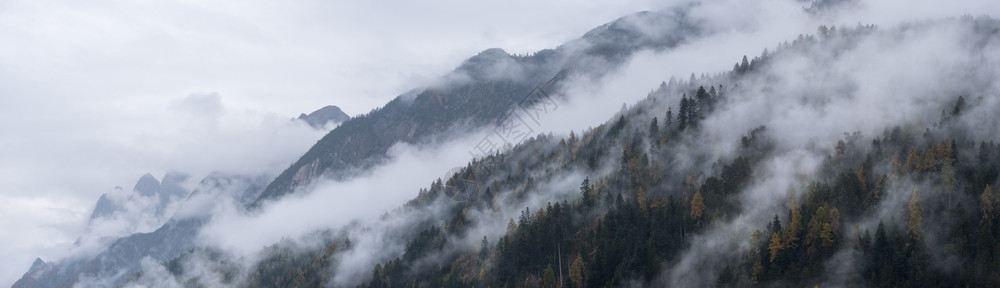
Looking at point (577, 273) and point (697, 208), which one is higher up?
point (697, 208)

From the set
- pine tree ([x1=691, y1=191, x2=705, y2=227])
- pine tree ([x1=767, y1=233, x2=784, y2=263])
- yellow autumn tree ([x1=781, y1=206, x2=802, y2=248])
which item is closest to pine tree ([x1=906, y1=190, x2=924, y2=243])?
yellow autumn tree ([x1=781, y1=206, x2=802, y2=248])

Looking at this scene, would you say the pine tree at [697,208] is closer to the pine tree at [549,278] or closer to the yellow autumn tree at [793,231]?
the yellow autumn tree at [793,231]

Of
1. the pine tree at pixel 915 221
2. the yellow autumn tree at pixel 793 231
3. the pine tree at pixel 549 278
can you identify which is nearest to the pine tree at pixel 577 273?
the pine tree at pixel 549 278

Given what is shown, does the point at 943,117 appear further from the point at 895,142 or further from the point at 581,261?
the point at 581,261

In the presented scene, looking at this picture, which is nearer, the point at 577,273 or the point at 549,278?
the point at 577,273

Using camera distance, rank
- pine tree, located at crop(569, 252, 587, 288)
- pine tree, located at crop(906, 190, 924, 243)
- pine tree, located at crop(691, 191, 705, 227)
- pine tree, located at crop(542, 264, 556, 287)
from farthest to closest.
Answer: pine tree, located at crop(542, 264, 556, 287) → pine tree, located at crop(691, 191, 705, 227) → pine tree, located at crop(569, 252, 587, 288) → pine tree, located at crop(906, 190, 924, 243)

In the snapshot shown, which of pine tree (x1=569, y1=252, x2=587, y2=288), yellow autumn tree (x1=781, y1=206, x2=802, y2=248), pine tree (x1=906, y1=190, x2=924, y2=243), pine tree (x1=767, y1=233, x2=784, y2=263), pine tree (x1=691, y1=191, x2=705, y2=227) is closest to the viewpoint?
pine tree (x1=906, y1=190, x2=924, y2=243)

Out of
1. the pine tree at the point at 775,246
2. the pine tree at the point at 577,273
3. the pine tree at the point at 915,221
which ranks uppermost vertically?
the pine tree at the point at 577,273

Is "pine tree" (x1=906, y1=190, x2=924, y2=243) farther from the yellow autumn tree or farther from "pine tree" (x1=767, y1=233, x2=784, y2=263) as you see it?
"pine tree" (x1=767, y1=233, x2=784, y2=263)

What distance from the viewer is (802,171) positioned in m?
190

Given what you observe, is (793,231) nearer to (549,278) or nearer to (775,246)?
(775,246)

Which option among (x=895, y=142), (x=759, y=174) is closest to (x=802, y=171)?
(x=759, y=174)

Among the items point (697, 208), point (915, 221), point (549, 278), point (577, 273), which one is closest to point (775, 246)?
point (915, 221)

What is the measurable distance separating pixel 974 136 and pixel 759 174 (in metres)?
51.5
